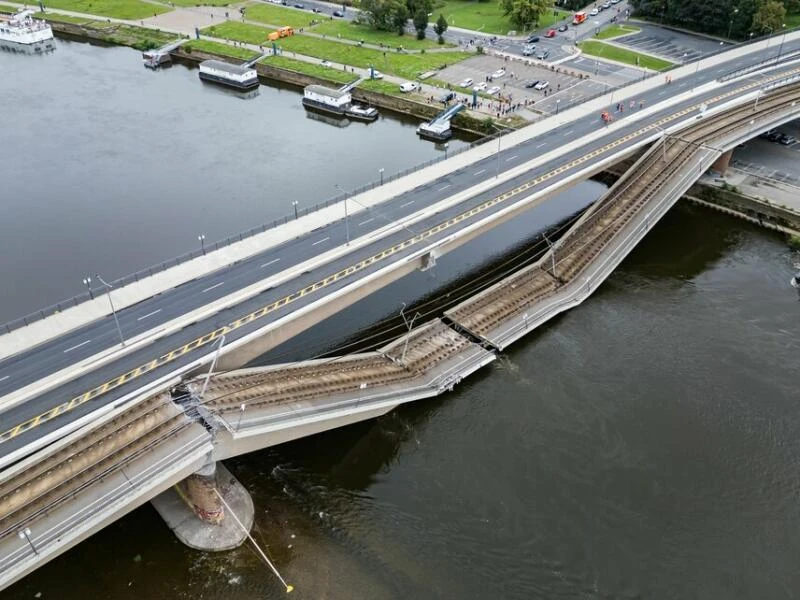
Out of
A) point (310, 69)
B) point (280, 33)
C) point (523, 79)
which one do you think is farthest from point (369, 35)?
point (523, 79)

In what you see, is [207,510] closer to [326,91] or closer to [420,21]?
[326,91]

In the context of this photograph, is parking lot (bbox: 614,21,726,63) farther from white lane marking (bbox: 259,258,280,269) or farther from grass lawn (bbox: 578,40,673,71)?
white lane marking (bbox: 259,258,280,269)

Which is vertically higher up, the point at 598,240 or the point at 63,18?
the point at 63,18

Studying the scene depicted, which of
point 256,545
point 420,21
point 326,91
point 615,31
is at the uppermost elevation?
point 420,21

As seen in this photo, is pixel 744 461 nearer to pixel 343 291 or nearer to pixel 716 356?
pixel 716 356

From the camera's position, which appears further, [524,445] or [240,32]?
[240,32]

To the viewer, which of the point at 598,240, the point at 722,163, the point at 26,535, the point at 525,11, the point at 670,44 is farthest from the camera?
the point at 525,11

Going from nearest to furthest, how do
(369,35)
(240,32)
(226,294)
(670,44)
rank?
(226,294), (670,44), (369,35), (240,32)

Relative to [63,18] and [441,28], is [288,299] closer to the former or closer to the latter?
[441,28]
